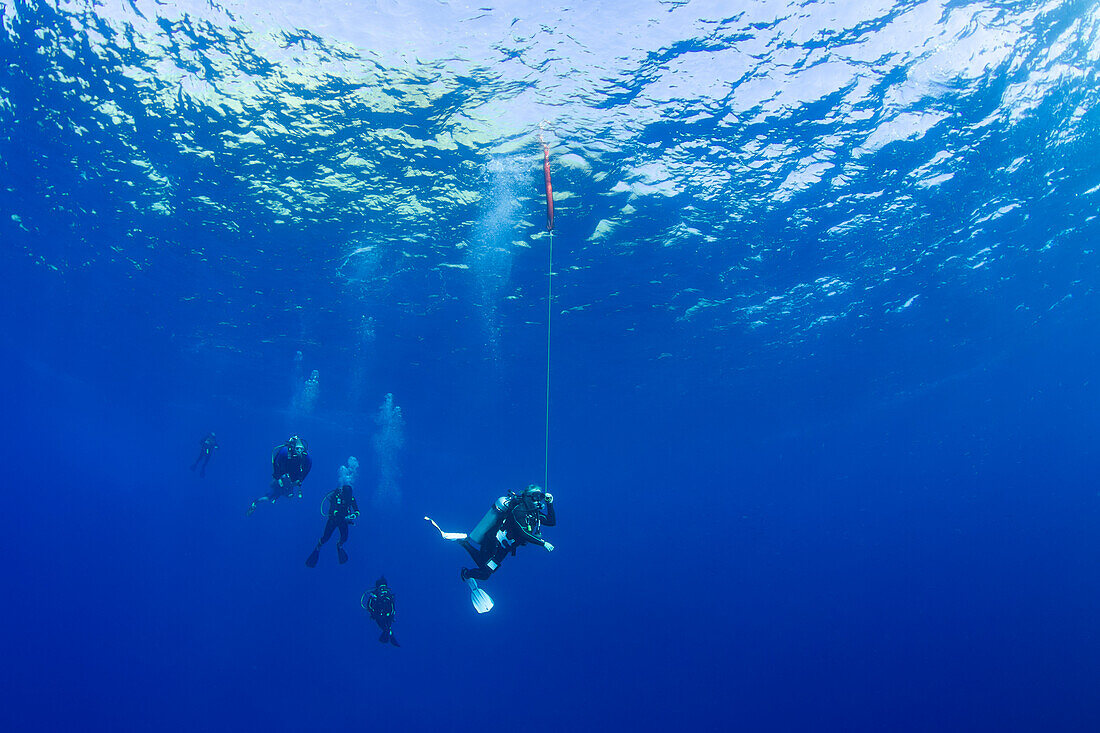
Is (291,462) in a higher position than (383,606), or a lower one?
higher

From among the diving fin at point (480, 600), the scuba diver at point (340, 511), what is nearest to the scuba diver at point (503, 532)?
the diving fin at point (480, 600)

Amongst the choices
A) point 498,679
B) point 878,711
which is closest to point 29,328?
point 498,679

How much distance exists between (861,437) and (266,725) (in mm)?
65317

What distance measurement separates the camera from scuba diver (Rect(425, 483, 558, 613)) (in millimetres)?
6734

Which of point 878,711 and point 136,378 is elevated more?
point 136,378

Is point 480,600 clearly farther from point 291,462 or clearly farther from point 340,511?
point 291,462

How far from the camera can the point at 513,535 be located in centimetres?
714

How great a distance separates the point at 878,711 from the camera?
38.8 m

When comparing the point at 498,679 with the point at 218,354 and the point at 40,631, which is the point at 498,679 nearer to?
the point at 218,354

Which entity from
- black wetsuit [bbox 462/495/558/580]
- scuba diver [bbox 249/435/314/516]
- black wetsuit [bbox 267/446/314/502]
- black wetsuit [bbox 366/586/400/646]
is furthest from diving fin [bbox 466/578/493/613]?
black wetsuit [bbox 366/586/400/646]

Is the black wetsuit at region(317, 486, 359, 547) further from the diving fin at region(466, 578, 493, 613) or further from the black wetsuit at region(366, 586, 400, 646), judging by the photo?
the diving fin at region(466, 578, 493, 613)

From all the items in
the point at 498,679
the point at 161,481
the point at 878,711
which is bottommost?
the point at 498,679

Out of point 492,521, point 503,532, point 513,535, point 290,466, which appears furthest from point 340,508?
point 513,535

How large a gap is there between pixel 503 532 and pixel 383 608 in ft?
27.4
